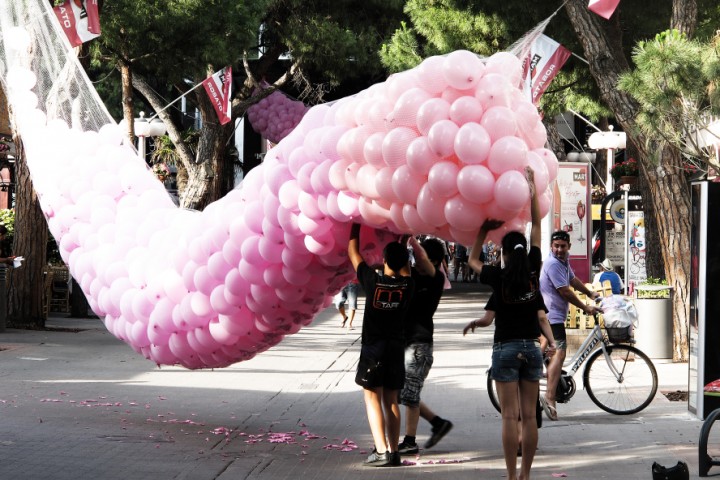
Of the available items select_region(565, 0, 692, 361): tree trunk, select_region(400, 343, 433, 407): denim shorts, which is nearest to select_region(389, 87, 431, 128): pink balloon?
select_region(400, 343, 433, 407): denim shorts

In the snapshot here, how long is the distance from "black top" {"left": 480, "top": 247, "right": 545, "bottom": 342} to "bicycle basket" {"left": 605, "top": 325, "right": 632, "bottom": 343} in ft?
12.1

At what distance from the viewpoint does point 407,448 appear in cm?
870

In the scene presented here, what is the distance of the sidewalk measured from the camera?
8.16 metres

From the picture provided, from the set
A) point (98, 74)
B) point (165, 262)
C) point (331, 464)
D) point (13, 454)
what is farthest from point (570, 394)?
point (98, 74)

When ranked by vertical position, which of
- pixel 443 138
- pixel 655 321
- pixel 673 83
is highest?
pixel 673 83

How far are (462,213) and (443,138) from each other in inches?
17.5

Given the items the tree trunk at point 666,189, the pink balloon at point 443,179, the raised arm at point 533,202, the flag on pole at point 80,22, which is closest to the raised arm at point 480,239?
the raised arm at point 533,202

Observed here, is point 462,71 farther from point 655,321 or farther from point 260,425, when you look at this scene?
point 655,321

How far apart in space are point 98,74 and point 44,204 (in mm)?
30347

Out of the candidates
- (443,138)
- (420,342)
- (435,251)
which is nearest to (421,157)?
(443,138)

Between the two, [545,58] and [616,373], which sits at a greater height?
[545,58]

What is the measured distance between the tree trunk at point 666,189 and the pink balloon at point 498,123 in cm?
724

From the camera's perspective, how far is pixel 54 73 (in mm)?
9883

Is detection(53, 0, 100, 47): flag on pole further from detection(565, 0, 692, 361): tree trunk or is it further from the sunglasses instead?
the sunglasses
